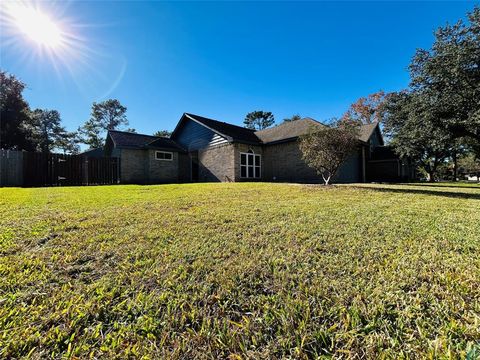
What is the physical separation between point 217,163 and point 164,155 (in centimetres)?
479

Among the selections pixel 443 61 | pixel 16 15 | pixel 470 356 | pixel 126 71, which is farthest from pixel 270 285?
pixel 443 61

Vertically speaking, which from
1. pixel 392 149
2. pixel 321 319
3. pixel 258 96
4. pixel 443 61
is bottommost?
pixel 321 319

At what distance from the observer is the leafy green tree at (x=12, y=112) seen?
69.4 feet

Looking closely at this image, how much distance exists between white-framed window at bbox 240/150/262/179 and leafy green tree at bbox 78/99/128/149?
35221 millimetres

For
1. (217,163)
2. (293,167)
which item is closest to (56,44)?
(217,163)

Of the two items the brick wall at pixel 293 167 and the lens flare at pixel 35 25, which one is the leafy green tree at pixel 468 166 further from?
the lens flare at pixel 35 25

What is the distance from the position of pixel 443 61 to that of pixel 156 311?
51.4 ft

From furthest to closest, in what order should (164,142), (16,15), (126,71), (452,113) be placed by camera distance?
1. (164,142)
2. (126,71)
3. (452,113)
4. (16,15)

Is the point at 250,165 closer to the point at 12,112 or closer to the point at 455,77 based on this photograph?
the point at 455,77

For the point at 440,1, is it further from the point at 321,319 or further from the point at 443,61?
the point at 321,319

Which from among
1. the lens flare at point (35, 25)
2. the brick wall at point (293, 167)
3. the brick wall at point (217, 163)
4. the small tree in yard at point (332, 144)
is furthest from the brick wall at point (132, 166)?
the small tree in yard at point (332, 144)

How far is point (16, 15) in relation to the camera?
7355mm

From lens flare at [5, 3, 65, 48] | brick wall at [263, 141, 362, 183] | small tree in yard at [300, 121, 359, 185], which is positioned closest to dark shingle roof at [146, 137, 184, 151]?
brick wall at [263, 141, 362, 183]

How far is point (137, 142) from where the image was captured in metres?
16.9
